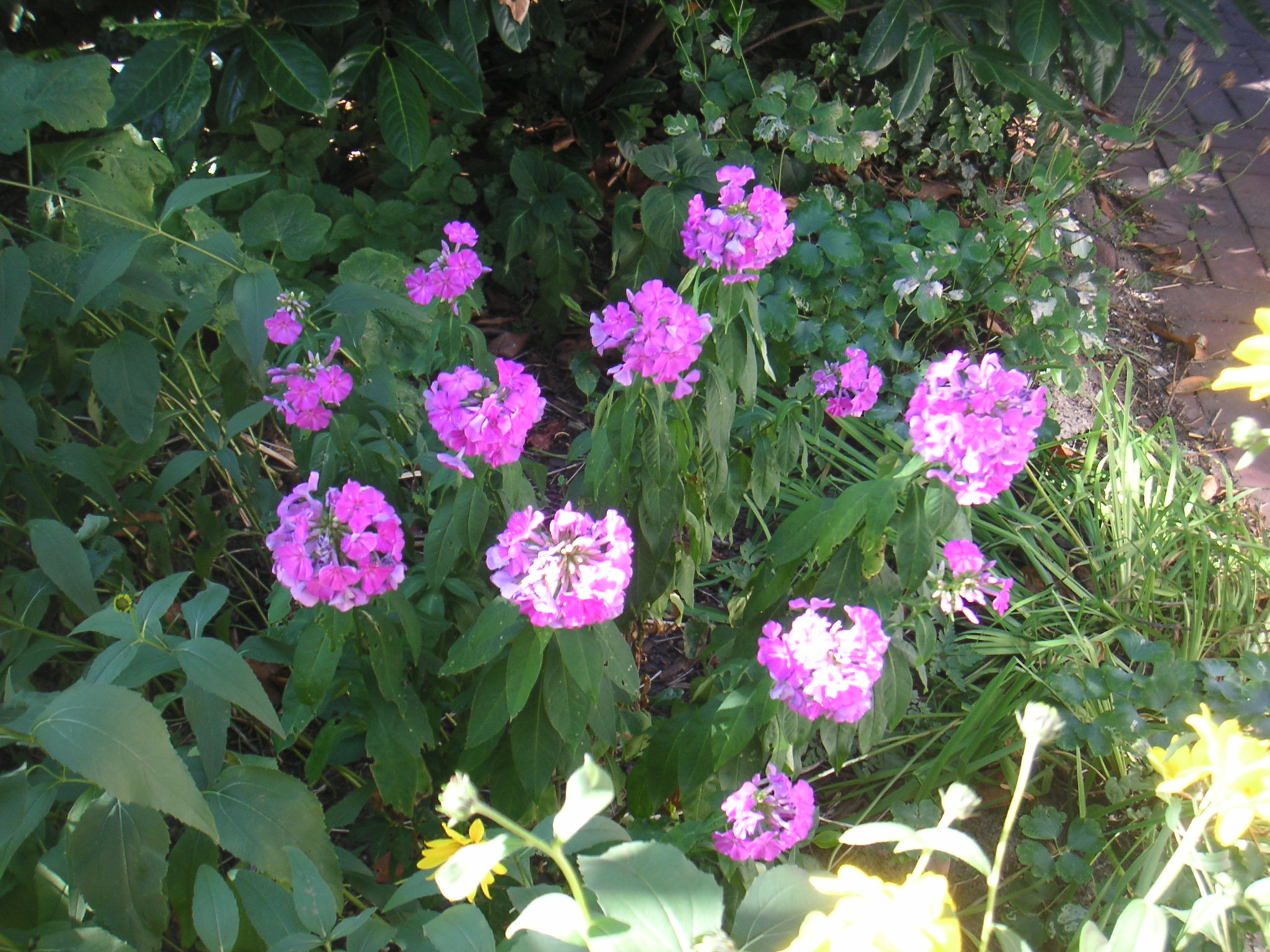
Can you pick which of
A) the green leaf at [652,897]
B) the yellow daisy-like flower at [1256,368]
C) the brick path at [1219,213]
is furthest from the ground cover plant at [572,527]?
the brick path at [1219,213]

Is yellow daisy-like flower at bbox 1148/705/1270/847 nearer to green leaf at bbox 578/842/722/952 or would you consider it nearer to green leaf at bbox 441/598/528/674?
green leaf at bbox 578/842/722/952

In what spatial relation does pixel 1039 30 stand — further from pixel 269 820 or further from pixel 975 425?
pixel 269 820

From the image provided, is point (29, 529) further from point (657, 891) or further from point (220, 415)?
point (657, 891)

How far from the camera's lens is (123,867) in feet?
2.72

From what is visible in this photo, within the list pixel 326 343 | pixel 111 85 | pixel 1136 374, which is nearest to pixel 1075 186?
pixel 1136 374

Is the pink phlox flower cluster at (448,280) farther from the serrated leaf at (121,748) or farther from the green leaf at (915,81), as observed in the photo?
the green leaf at (915,81)

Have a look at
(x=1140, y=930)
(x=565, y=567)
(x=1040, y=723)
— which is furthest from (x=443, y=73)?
(x=1140, y=930)

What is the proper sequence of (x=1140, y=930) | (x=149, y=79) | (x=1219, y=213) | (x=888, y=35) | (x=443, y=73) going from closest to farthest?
1. (x=1140, y=930)
2. (x=149, y=79)
3. (x=443, y=73)
4. (x=888, y=35)
5. (x=1219, y=213)

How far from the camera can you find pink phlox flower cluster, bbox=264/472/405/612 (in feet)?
3.01

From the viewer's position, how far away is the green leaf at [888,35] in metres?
2.12

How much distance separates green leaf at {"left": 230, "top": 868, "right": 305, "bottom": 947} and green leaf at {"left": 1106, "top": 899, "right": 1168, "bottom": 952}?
0.68m

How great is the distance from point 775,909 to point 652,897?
10cm

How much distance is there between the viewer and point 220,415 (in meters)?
1.59

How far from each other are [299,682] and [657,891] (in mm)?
530
